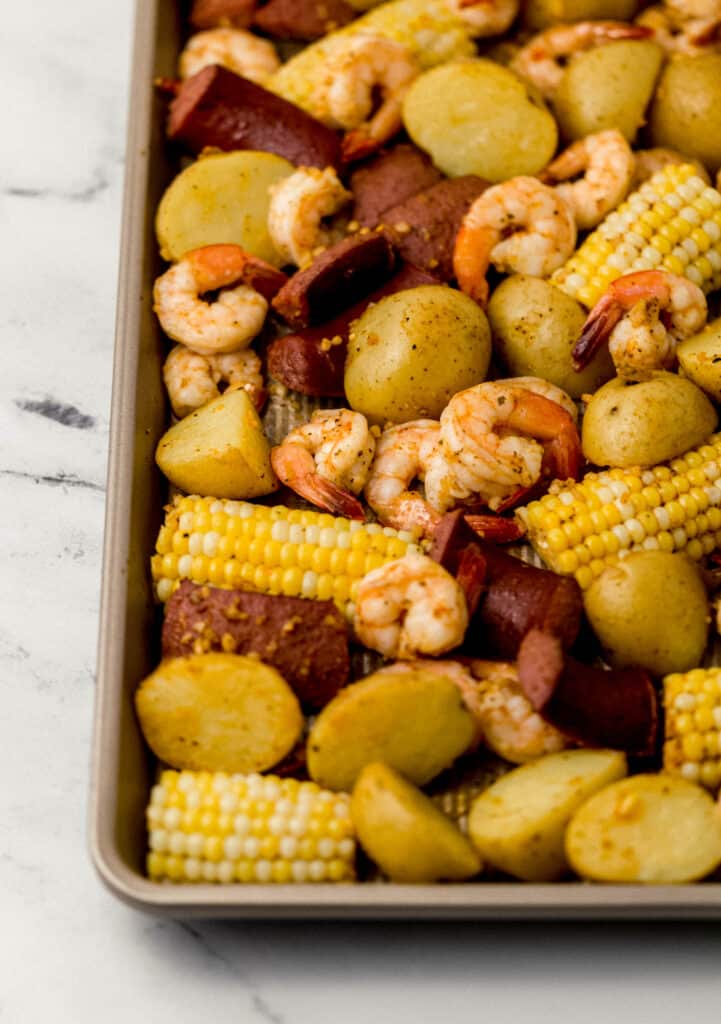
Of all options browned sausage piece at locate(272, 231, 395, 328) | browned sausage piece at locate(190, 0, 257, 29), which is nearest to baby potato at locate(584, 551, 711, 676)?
browned sausage piece at locate(272, 231, 395, 328)

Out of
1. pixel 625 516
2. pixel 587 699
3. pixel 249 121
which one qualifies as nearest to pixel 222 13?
pixel 249 121

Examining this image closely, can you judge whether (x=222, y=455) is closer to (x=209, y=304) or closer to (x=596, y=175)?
(x=209, y=304)

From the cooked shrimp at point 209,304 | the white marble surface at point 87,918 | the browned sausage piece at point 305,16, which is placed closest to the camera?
the white marble surface at point 87,918

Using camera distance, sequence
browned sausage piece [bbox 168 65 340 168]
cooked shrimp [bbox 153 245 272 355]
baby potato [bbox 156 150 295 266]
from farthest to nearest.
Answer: browned sausage piece [bbox 168 65 340 168] < baby potato [bbox 156 150 295 266] < cooked shrimp [bbox 153 245 272 355]

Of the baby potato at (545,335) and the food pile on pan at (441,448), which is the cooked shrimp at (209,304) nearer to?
the food pile on pan at (441,448)

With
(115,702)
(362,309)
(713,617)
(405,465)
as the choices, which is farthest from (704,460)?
(115,702)

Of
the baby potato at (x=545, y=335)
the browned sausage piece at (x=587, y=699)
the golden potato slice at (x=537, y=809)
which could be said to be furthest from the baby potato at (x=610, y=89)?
the golden potato slice at (x=537, y=809)

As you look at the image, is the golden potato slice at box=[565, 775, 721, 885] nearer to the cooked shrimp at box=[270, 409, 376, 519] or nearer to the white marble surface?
the white marble surface
